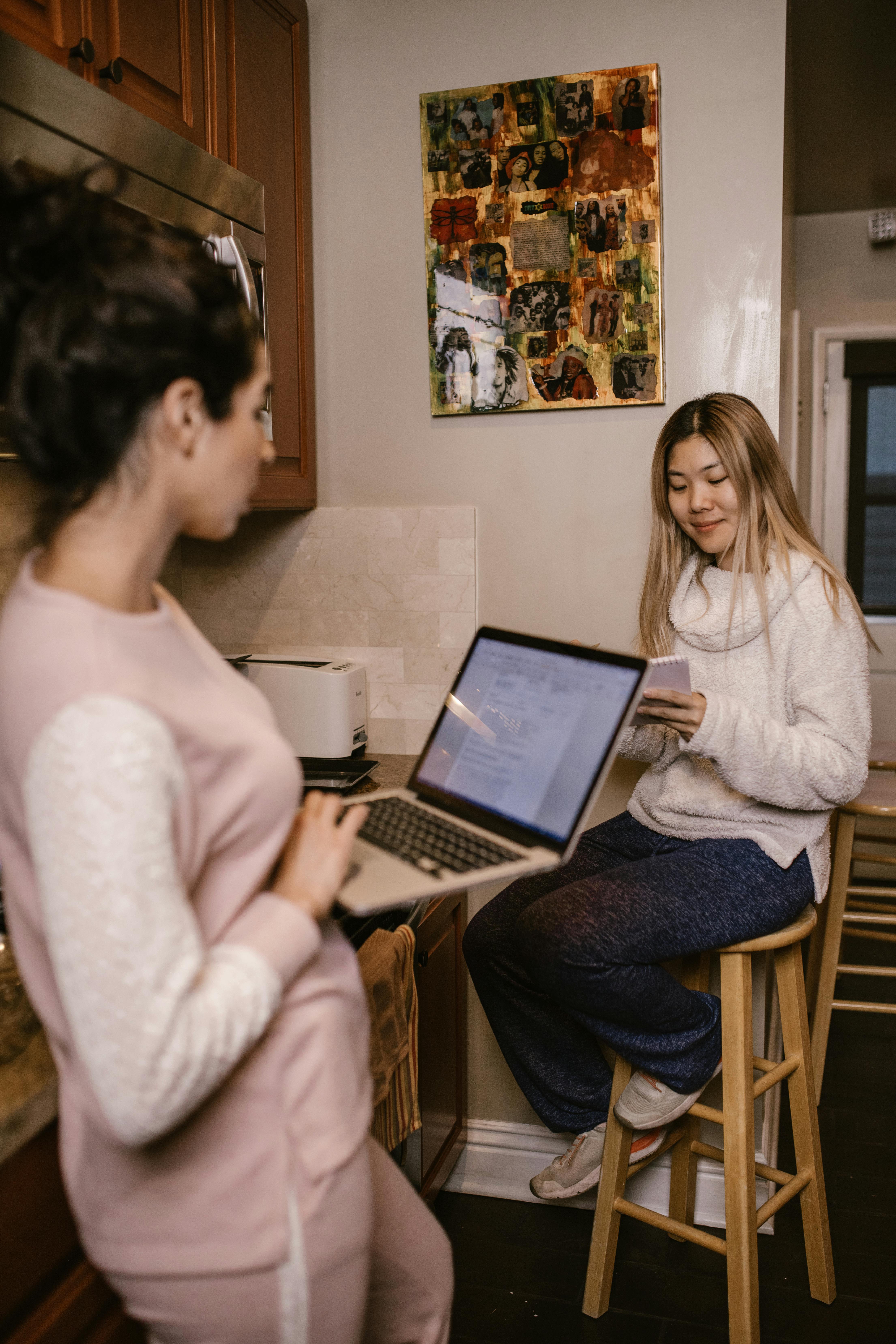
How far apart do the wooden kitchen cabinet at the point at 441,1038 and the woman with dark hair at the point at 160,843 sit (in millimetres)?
937

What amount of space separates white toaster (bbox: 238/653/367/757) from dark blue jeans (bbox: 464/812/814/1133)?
0.48 m

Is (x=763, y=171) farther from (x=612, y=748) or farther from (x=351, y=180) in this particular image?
(x=612, y=748)

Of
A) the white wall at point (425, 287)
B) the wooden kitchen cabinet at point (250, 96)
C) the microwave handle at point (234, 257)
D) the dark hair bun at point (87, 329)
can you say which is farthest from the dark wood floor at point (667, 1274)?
the microwave handle at point (234, 257)

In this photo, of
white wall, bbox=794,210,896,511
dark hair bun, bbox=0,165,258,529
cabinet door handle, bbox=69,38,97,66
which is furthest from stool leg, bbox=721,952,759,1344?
white wall, bbox=794,210,896,511

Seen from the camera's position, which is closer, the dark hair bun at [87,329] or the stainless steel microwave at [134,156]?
the dark hair bun at [87,329]

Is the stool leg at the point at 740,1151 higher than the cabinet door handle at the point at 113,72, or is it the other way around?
the cabinet door handle at the point at 113,72

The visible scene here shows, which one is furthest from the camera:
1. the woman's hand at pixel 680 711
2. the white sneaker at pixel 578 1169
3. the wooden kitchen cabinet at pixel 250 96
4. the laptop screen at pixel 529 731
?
the white sneaker at pixel 578 1169

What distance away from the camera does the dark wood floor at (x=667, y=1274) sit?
Answer: 171cm

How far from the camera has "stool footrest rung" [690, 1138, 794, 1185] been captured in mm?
1774

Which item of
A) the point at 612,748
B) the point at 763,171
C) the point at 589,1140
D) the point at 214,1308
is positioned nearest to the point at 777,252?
the point at 763,171

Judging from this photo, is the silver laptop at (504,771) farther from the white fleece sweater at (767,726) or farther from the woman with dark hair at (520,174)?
the woman with dark hair at (520,174)

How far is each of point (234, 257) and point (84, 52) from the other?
1.15ft

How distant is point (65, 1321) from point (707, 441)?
153 cm

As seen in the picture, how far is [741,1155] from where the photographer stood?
158 centimetres
